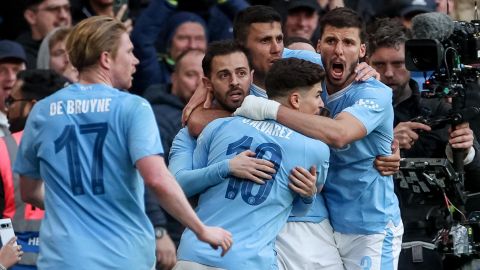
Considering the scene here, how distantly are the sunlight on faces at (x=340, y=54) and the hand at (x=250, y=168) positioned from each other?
1067 millimetres

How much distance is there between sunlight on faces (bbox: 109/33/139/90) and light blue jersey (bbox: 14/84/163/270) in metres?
0.12

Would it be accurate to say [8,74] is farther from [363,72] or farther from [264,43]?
[363,72]

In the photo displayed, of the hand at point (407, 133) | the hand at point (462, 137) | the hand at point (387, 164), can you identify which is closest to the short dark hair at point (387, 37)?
the hand at point (407, 133)

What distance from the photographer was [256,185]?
7.34m

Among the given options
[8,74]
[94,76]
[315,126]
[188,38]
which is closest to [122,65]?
[94,76]

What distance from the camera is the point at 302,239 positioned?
8.09 metres

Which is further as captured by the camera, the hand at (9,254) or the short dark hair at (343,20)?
the short dark hair at (343,20)

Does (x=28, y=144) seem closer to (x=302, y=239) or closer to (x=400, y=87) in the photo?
(x=302, y=239)

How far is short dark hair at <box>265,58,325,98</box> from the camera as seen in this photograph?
7547 millimetres

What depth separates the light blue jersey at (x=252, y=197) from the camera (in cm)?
731

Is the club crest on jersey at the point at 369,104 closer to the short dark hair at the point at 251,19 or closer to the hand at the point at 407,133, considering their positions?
the short dark hair at the point at 251,19

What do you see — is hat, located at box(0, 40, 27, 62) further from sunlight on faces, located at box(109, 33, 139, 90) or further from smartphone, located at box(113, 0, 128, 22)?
sunlight on faces, located at box(109, 33, 139, 90)

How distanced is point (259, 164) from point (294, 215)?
855mm

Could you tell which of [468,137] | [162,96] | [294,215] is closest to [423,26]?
[468,137]
